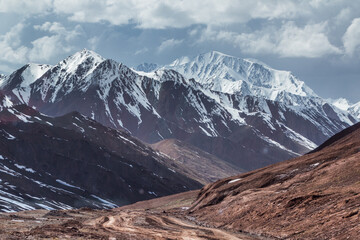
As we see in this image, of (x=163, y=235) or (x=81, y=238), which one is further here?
(x=163, y=235)

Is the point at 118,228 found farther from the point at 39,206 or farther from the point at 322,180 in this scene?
the point at 39,206

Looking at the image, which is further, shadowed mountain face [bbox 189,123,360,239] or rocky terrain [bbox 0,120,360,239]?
shadowed mountain face [bbox 189,123,360,239]

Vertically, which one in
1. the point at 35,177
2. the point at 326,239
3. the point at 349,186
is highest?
the point at 35,177

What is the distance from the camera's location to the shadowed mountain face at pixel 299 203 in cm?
3886

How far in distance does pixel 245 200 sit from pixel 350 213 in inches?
1000

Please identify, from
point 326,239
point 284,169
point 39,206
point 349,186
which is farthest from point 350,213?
point 39,206

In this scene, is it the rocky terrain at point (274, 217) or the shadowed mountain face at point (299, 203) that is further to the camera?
the shadowed mountain face at point (299, 203)

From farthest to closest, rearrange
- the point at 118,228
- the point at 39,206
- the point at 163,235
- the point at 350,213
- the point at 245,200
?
the point at 39,206, the point at 245,200, the point at 118,228, the point at 163,235, the point at 350,213

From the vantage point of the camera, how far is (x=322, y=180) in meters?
56.7

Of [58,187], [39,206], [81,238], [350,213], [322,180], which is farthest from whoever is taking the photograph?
[58,187]

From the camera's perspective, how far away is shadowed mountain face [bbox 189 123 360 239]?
3886 cm

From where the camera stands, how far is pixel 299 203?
1852 inches

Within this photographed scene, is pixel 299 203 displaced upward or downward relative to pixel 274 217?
upward

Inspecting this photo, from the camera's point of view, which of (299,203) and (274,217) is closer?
(299,203)
